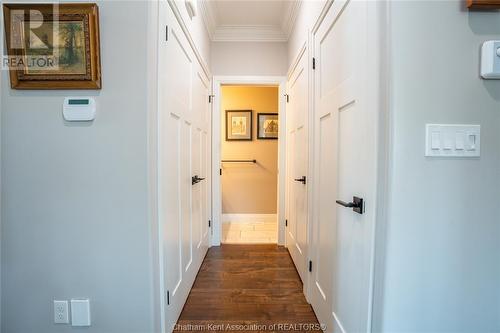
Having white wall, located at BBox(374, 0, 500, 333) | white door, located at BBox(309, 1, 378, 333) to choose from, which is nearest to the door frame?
white door, located at BBox(309, 1, 378, 333)

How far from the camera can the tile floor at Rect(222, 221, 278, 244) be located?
3.30 meters

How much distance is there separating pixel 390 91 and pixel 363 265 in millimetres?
704

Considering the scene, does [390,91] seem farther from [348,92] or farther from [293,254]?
[293,254]

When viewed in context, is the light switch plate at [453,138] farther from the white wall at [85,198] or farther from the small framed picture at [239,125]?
the small framed picture at [239,125]

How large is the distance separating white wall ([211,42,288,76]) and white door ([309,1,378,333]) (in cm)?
136

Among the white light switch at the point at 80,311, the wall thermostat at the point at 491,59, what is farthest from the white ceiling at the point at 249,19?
the white light switch at the point at 80,311

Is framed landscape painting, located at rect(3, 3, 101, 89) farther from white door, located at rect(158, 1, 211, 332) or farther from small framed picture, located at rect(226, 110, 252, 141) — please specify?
small framed picture, located at rect(226, 110, 252, 141)

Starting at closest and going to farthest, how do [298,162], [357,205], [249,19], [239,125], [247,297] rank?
[357,205]
[247,297]
[298,162]
[249,19]
[239,125]

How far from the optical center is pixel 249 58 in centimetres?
306

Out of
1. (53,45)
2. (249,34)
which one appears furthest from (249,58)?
(53,45)

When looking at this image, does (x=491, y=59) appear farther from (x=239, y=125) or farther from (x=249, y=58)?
(x=239, y=125)

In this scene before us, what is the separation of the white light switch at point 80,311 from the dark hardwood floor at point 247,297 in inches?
23.4

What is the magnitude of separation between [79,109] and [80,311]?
95 cm

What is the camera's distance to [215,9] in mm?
2627
